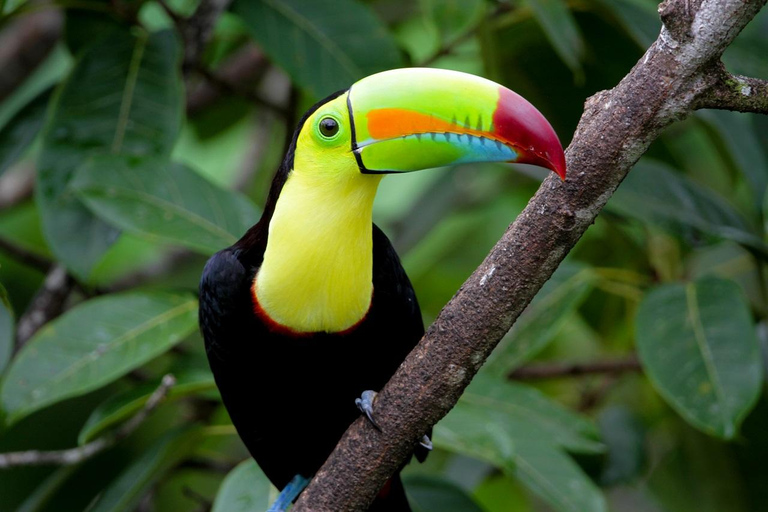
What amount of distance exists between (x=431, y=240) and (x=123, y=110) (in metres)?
2.19

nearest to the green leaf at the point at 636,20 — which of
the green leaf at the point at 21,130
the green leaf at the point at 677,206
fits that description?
the green leaf at the point at 677,206

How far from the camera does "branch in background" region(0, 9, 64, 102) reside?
394 cm

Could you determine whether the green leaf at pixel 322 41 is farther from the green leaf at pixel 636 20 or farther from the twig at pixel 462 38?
the green leaf at pixel 636 20

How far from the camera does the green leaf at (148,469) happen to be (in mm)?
2607

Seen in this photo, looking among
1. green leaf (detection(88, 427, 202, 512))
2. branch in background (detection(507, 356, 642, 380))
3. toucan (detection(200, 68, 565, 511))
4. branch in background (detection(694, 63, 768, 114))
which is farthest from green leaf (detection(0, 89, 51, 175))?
branch in background (detection(694, 63, 768, 114))

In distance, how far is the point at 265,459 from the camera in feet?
8.45

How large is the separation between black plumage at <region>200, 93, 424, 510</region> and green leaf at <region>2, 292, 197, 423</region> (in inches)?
11.2

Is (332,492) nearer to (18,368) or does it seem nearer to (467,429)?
(467,429)

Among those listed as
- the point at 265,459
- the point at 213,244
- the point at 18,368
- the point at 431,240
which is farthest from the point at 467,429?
the point at 431,240

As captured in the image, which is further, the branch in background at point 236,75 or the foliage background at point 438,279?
the branch in background at point 236,75

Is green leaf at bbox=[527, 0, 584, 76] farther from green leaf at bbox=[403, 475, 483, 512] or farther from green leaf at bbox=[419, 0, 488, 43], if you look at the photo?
green leaf at bbox=[403, 475, 483, 512]

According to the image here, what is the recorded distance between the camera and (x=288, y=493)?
267cm

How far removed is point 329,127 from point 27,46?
239 centimetres

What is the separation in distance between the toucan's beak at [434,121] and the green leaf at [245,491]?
910 mm
